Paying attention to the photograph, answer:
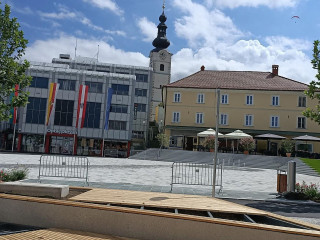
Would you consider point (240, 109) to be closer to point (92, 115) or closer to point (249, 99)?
point (249, 99)

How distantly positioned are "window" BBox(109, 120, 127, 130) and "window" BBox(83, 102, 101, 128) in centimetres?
237

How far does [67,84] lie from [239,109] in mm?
27504

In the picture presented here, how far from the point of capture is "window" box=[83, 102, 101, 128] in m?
50.0

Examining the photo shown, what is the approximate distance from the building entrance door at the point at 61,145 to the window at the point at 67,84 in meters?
8.01

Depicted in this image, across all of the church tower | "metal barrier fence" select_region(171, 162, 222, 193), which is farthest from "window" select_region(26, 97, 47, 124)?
"metal barrier fence" select_region(171, 162, 222, 193)

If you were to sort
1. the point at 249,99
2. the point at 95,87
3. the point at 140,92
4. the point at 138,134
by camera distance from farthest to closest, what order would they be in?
the point at 138,134
the point at 140,92
the point at 95,87
the point at 249,99

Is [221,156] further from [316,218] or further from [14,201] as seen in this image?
[14,201]

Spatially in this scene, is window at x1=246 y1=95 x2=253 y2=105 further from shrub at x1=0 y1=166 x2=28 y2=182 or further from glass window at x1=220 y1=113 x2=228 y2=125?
shrub at x1=0 y1=166 x2=28 y2=182

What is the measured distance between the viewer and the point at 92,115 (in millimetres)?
50281

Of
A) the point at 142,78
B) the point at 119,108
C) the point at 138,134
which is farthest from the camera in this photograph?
the point at 138,134

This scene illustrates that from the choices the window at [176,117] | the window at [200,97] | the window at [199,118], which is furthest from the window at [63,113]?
the window at [200,97]

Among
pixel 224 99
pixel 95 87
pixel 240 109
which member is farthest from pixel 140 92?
pixel 240 109

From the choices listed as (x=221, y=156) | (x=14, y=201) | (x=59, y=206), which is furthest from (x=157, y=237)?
(x=221, y=156)

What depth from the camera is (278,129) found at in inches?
1804
